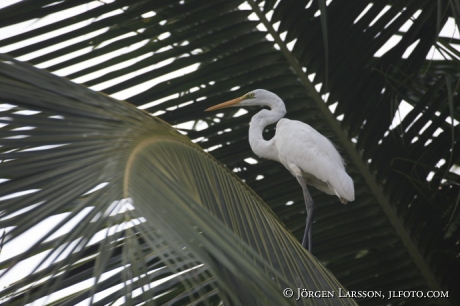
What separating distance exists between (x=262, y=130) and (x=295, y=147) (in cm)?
17

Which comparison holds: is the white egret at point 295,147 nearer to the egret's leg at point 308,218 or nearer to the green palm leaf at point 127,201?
the egret's leg at point 308,218

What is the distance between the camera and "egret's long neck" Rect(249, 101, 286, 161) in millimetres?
2697

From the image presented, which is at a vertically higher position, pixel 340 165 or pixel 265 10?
pixel 265 10

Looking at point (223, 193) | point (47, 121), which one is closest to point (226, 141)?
point (223, 193)

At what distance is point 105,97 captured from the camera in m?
1.25

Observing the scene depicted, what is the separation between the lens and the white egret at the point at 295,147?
9.28 ft

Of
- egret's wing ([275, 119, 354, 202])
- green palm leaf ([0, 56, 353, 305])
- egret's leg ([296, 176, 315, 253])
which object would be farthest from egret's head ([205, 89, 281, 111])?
green palm leaf ([0, 56, 353, 305])

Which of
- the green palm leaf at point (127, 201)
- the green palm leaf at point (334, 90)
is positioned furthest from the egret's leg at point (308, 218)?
the green palm leaf at point (127, 201)

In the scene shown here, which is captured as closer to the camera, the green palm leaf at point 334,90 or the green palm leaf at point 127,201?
the green palm leaf at point 127,201

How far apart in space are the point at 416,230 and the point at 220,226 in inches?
69.5

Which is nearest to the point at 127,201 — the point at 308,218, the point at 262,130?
the point at 308,218

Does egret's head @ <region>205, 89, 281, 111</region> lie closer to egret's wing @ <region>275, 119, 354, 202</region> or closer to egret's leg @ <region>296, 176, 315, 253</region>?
egret's wing @ <region>275, 119, 354, 202</region>

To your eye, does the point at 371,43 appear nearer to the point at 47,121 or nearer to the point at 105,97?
the point at 105,97

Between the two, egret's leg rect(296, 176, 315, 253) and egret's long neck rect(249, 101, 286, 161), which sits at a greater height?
egret's long neck rect(249, 101, 286, 161)
